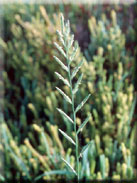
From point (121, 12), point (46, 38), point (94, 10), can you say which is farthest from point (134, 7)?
point (46, 38)

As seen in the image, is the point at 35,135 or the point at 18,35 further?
the point at 18,35

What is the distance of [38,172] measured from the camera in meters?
1.30

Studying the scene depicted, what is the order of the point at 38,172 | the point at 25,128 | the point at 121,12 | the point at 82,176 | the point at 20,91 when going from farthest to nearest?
1. the point at 121,12
2. the point at 20,91
3. the point at 25,128
4. the point at 38,172
5. the point at 82,176

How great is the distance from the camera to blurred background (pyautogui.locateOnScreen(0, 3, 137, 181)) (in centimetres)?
122

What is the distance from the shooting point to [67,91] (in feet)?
4.94

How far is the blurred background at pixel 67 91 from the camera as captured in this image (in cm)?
122

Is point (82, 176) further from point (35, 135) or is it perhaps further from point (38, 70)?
point (38, 70)

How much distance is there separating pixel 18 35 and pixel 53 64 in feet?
1.54

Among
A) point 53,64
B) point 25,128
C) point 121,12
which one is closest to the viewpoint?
point 25,128

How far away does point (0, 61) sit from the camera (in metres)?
2.03

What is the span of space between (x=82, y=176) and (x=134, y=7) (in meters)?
1.40

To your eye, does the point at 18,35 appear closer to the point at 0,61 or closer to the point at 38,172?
the point at 0,61

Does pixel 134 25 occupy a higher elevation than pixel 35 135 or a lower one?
higher

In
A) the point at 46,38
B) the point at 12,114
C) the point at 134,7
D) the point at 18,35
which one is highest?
the point at 134,7
